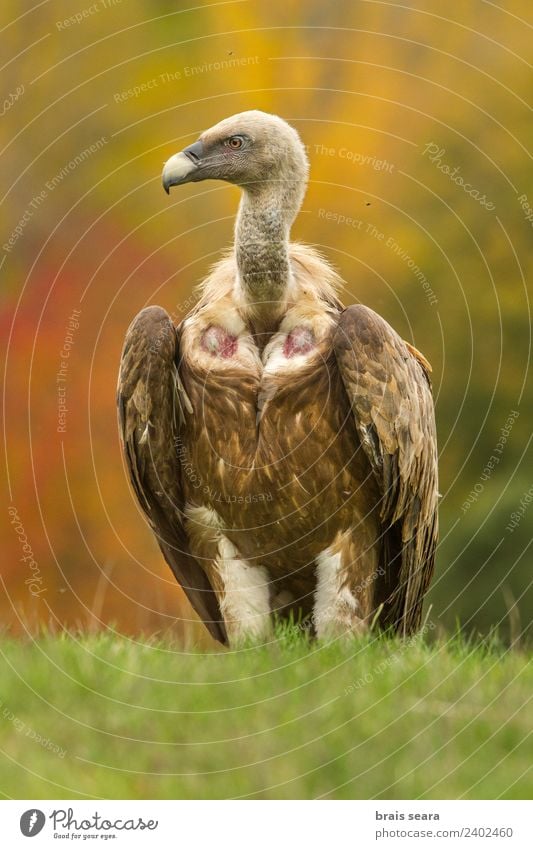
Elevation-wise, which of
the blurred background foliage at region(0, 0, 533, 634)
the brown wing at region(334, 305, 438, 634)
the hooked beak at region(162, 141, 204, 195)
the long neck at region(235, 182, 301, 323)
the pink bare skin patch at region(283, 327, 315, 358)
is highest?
the blurred background foliage at region(0, 0, 533, 634)

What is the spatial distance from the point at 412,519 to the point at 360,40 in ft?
32.9

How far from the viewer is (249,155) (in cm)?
816

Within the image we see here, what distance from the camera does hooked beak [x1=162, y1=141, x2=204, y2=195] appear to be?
25.8 ft

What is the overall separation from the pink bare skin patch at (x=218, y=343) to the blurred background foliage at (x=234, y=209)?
24.3 ft

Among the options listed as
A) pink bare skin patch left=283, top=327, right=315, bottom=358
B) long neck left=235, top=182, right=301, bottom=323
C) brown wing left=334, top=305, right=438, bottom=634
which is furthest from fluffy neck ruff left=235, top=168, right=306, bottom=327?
brown wing left=334, top=305, right=438, bottom=634

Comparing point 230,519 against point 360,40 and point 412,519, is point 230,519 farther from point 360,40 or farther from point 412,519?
point 360,40

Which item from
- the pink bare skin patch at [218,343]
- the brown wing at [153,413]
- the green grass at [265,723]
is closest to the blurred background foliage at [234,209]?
the brown wing at [153,413]

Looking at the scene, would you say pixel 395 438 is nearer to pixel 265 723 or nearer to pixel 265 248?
pixel 265 248

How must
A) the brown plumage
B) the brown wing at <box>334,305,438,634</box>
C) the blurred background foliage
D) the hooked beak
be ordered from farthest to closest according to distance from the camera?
the blurred background foliage
the hooked beak
the brown plumage
the brown wing at <box>334,305,438,634</box>

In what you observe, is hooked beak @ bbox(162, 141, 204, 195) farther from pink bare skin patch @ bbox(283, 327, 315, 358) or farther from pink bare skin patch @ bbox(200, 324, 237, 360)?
pink bare skin patch @ bbox(283, 327, 315, 358)

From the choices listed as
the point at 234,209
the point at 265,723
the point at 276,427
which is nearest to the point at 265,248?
the point at 276,427

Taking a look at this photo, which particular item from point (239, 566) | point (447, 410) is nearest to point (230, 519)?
point (239, 566)

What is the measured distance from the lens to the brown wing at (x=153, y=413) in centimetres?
800

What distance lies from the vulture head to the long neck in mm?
56
